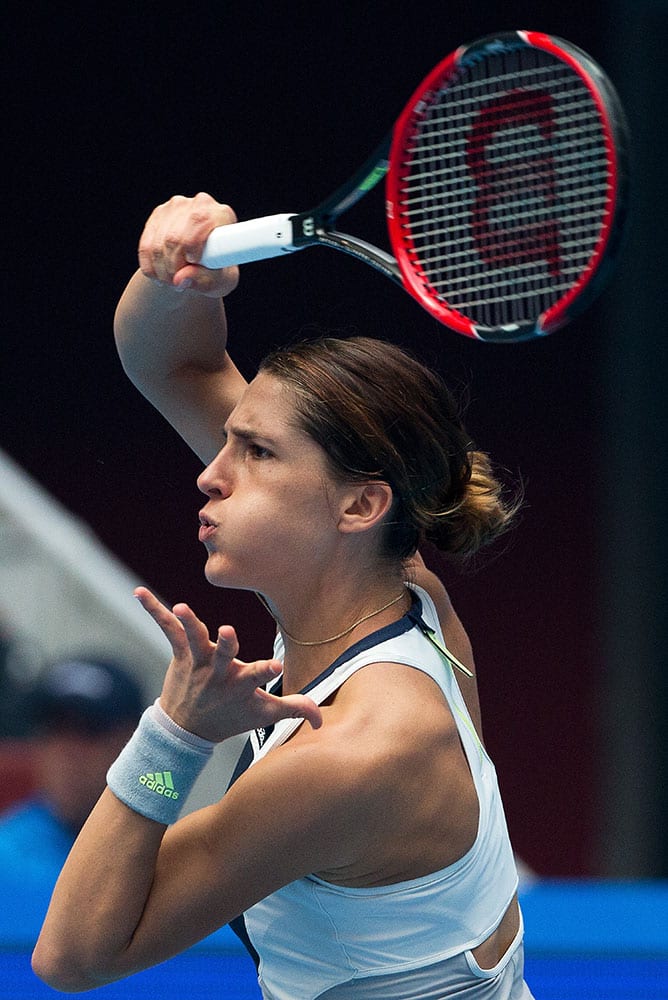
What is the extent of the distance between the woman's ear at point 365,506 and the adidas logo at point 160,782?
0.95 ft

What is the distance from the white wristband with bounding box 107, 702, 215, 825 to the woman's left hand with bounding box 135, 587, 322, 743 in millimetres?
25

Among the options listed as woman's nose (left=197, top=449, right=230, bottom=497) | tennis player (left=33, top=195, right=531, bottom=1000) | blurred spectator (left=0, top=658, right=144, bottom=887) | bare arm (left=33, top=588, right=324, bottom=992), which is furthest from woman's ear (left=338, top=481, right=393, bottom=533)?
blurred spectator (left=0, top=658, right=144, bottom=887)

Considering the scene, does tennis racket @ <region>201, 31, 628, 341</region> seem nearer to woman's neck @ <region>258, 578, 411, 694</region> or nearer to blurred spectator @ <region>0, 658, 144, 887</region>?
woman's neck @ <region>258, 578, 411, 694</region>

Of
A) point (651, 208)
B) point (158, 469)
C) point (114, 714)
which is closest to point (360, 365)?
point (114, 714)

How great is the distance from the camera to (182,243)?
144 cm

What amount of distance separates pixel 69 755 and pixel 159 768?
1.17 meters

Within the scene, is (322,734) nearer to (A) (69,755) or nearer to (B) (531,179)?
(B) (531,179)

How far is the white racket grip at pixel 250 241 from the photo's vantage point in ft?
4.66

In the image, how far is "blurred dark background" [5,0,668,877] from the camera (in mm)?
4395

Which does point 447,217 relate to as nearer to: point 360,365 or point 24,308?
point 360,365

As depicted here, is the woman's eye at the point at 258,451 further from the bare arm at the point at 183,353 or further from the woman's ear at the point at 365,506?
the bare arm at the point at 183,353

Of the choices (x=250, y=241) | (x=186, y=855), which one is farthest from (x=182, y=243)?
(x=186, y=855)

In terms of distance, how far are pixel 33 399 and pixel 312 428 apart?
3322 millimetres

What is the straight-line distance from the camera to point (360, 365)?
1399 millimetres
